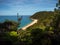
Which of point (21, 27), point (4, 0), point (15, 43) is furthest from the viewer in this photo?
point (21, 27)

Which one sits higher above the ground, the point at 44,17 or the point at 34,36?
the point at 44,17

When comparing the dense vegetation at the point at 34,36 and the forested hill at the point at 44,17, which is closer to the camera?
the dense vegetation at the point at 34,36

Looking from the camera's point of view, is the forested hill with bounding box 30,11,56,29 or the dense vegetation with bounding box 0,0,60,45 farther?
the forested hill with bounding box 30,11,56,29

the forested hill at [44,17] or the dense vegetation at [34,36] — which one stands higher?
the forested hill at [44,17]

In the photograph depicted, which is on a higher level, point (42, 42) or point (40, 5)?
point (40, 5)

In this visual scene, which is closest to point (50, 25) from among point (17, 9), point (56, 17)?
point (56, 17)

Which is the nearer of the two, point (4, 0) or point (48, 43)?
point (48, 43)

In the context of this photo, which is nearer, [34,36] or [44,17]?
[34,36]

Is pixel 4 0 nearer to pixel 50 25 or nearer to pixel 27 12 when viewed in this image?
pixel 27 12

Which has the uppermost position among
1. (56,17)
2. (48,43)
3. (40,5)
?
(40,5)

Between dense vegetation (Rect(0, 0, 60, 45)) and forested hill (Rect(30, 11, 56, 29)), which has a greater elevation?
forested hill (Rect(30, 11, 56, 29))

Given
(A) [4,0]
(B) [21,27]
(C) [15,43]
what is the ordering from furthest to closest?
(B) [21,27] < (A) [4,0] < (C) [15,43]
